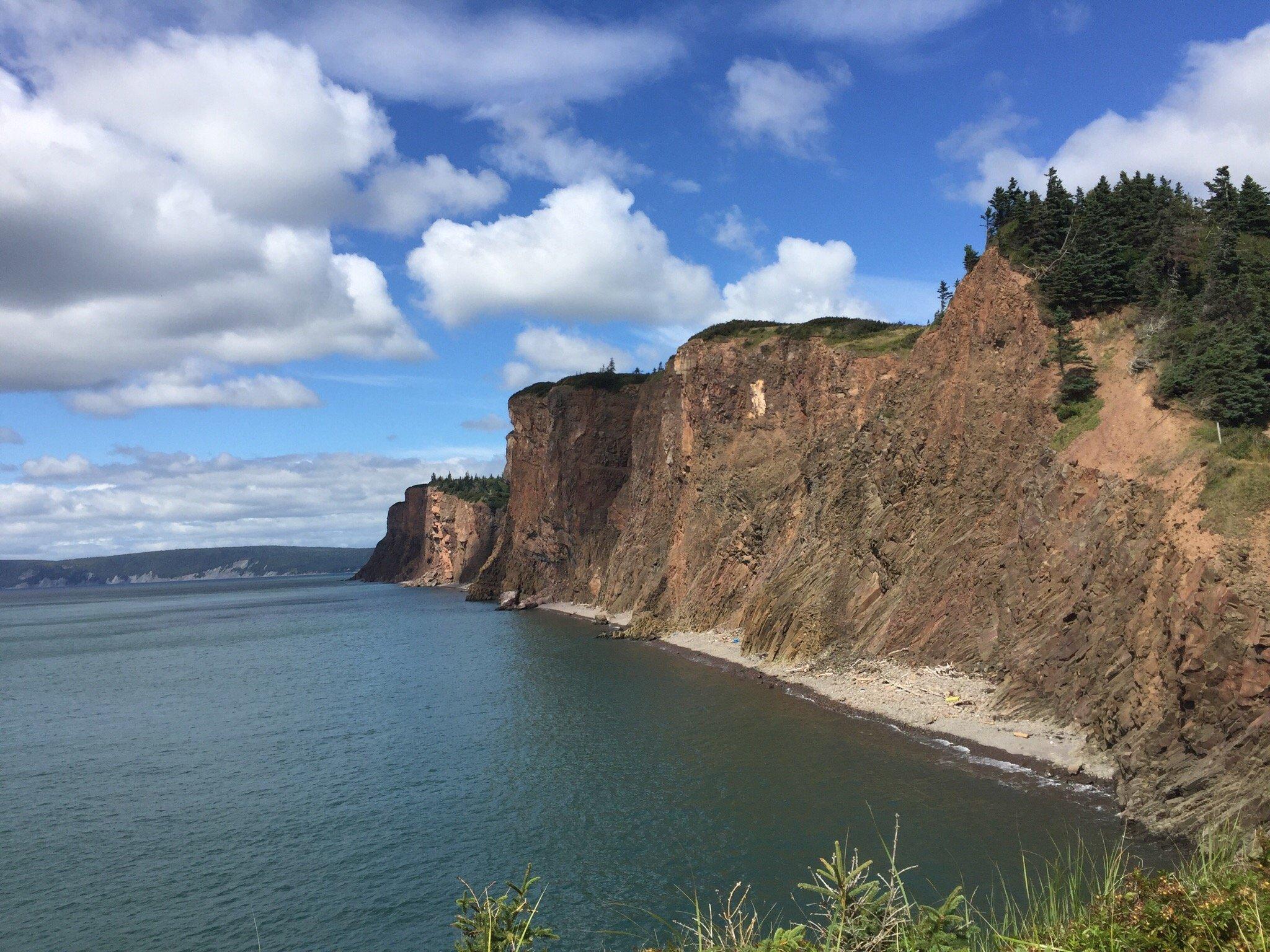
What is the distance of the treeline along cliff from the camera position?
25.1m

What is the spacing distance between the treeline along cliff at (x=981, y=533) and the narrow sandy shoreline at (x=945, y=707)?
1028mm

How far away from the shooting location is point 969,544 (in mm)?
44094

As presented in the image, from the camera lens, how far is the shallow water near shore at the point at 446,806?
23.1 meters

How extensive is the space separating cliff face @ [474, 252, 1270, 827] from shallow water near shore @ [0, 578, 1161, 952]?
169 inches

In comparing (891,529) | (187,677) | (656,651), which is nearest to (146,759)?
(187,677)

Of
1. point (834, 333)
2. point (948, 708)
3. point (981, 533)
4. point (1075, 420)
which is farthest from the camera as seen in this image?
point (834, 333)

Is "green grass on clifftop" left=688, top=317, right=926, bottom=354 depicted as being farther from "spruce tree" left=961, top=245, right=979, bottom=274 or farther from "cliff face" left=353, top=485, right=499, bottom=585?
"cliff face" left=353, top=485, right=499, bottom=585

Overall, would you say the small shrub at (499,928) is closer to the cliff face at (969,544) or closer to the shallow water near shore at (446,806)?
the shallow water near shore at (446,806)

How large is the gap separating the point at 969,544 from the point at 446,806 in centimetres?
3007

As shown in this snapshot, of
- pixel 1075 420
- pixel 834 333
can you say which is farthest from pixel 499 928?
pixel 834 333

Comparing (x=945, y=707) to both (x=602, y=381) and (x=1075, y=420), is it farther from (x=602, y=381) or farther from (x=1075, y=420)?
(x=602, y=381)

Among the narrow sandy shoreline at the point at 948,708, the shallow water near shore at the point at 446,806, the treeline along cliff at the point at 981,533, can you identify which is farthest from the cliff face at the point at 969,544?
the shallow water near shore at the point at 446,806

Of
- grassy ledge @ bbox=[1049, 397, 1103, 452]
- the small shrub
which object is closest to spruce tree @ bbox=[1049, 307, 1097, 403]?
grassy ledge @ bbox=[1049, 397, 1103, 452]

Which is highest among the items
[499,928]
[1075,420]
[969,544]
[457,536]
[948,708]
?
[1075,420]
